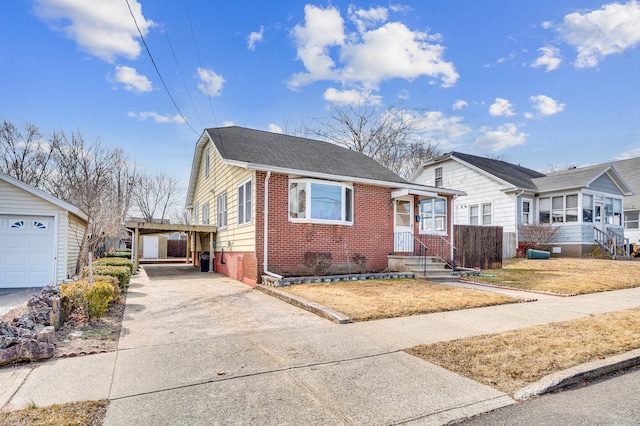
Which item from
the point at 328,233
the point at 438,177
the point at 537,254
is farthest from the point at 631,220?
the point at 328,233

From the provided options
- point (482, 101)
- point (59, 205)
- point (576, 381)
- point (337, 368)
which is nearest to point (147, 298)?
point (59, 205)

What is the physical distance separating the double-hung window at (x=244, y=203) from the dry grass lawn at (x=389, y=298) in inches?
134

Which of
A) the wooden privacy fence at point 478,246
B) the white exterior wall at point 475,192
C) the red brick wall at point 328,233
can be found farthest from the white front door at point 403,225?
the white exterior wall at point 475,192

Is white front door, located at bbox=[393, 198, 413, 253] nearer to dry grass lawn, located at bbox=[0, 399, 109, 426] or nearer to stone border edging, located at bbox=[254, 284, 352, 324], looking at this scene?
stone border edging, located at bbox=[254, 284, 352, 324]

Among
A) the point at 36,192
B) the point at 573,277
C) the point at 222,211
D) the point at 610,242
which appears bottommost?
the point at 573,277

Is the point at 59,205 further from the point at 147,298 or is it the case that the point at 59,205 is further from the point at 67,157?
the point at 67,157

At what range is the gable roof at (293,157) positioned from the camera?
11844mm

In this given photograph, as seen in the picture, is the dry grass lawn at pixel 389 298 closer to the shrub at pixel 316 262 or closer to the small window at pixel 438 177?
the shrub at pixel 316 262

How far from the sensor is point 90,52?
11.6 m

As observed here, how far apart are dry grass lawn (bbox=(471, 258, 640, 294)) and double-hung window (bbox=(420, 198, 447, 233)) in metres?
2.60

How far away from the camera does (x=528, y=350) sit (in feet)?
15.5

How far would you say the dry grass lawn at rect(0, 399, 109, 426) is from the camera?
2883mm

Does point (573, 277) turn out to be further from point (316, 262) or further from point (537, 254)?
point (316, 262)

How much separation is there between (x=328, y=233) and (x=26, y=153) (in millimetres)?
27478
